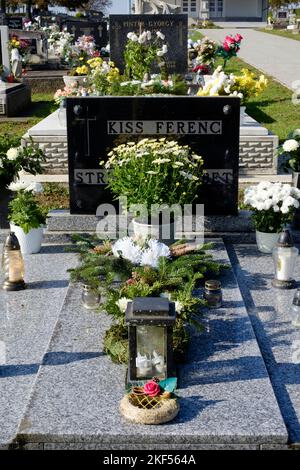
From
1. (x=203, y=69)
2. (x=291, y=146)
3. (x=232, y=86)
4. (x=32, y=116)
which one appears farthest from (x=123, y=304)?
(x=203, y=69)

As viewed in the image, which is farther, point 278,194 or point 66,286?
point 278,194

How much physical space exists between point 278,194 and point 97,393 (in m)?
3.09

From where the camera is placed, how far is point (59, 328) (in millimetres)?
5195

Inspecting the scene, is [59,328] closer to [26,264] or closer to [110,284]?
[110,284]

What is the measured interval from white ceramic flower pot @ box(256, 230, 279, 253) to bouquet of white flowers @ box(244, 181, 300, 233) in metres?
0.04

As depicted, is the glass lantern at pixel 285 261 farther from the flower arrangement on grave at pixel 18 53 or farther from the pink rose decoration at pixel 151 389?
the flower arrangement on grave at pixel 18 53

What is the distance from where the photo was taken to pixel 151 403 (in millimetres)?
4059

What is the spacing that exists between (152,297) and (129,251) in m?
1.40

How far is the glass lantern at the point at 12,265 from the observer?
6008 millimetres

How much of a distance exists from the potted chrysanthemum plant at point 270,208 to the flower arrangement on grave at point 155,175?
578mm

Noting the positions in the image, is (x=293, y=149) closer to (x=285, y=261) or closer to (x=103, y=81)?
(x=285, y=261)

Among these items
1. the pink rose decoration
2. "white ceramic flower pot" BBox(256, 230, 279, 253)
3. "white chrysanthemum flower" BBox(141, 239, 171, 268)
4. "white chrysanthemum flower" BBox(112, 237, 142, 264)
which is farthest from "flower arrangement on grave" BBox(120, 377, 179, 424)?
"white ceramic flower pot" BBox(256, 230, 279, 253)

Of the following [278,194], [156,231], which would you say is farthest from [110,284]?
[278,194]

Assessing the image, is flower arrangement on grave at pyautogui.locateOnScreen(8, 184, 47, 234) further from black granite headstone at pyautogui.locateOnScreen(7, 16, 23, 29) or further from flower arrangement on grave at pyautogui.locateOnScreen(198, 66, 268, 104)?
black granite headstone at pyautogui.locateOnScreen(7, 16, 23, 29)
